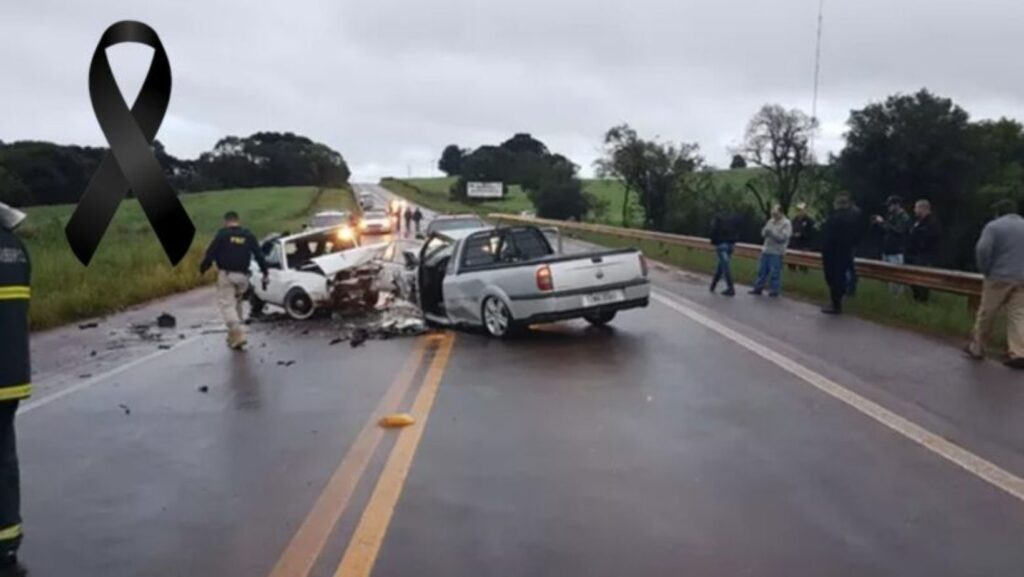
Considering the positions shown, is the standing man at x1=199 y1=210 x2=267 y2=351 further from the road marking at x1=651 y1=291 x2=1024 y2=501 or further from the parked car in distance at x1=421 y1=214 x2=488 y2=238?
the parked car in distance at x1=421 y1=214 x2=488 y2=238

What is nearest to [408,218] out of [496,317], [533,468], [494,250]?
[494,250]

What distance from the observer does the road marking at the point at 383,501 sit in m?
4.81

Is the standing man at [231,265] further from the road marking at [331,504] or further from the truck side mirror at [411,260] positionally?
the road marking at [331,504]

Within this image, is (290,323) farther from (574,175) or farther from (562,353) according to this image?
(574,175)

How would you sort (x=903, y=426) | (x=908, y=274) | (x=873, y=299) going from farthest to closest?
(x=873, y=299), (x=908, y=274), (x=903, y=426)

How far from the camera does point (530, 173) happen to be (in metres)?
96.4

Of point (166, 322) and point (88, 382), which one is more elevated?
point (88, 382)

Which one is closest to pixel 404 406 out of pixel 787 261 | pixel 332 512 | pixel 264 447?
pixel 264 447

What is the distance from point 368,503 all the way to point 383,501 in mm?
88

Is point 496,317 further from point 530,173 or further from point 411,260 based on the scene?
point 530,173

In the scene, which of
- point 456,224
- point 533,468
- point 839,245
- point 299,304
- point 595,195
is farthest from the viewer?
point 595,195

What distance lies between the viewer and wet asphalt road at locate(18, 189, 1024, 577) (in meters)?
4.91

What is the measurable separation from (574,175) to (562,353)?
66.1 m

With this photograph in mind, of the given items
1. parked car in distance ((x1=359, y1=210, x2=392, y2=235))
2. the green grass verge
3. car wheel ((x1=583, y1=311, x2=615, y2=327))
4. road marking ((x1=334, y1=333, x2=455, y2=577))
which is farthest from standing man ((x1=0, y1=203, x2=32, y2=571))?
parked car in distance ((x1=359, y1=210, x2=392, y2=235))
